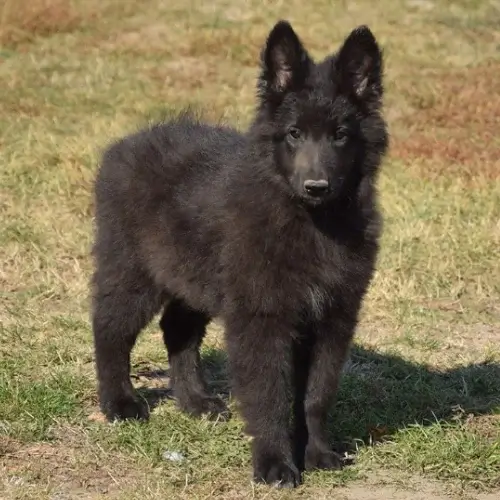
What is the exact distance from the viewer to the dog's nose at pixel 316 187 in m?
4.41

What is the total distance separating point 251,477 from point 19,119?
361 inches

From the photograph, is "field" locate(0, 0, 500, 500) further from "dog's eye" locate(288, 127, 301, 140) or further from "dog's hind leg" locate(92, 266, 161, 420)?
"dog's eye" locate(288, 127, 301, 140)

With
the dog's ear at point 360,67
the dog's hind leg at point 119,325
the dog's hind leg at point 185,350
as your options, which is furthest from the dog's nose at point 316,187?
the dog's hind leg at point 185,350

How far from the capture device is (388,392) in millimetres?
6074

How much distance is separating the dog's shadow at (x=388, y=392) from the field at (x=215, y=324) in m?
0.02

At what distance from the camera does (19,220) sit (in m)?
9.38

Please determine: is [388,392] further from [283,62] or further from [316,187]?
[283,62]

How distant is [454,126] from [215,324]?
7458 mm

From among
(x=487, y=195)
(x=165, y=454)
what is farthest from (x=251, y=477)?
(x=487, y=195)

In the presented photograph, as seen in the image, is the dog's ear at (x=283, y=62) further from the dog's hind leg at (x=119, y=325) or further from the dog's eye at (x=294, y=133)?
the dog's hind leg at (x=119, y=325)

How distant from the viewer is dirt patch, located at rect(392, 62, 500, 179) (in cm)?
1218

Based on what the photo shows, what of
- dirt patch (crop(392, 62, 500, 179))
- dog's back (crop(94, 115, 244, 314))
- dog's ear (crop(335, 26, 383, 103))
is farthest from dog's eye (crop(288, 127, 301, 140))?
dirt patch (crop(392, 62, 500, 179))

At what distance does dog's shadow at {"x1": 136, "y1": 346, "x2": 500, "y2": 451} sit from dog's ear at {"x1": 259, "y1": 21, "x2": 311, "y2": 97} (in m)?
1.89

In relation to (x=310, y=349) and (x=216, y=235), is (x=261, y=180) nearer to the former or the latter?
(x=216, y=235)
